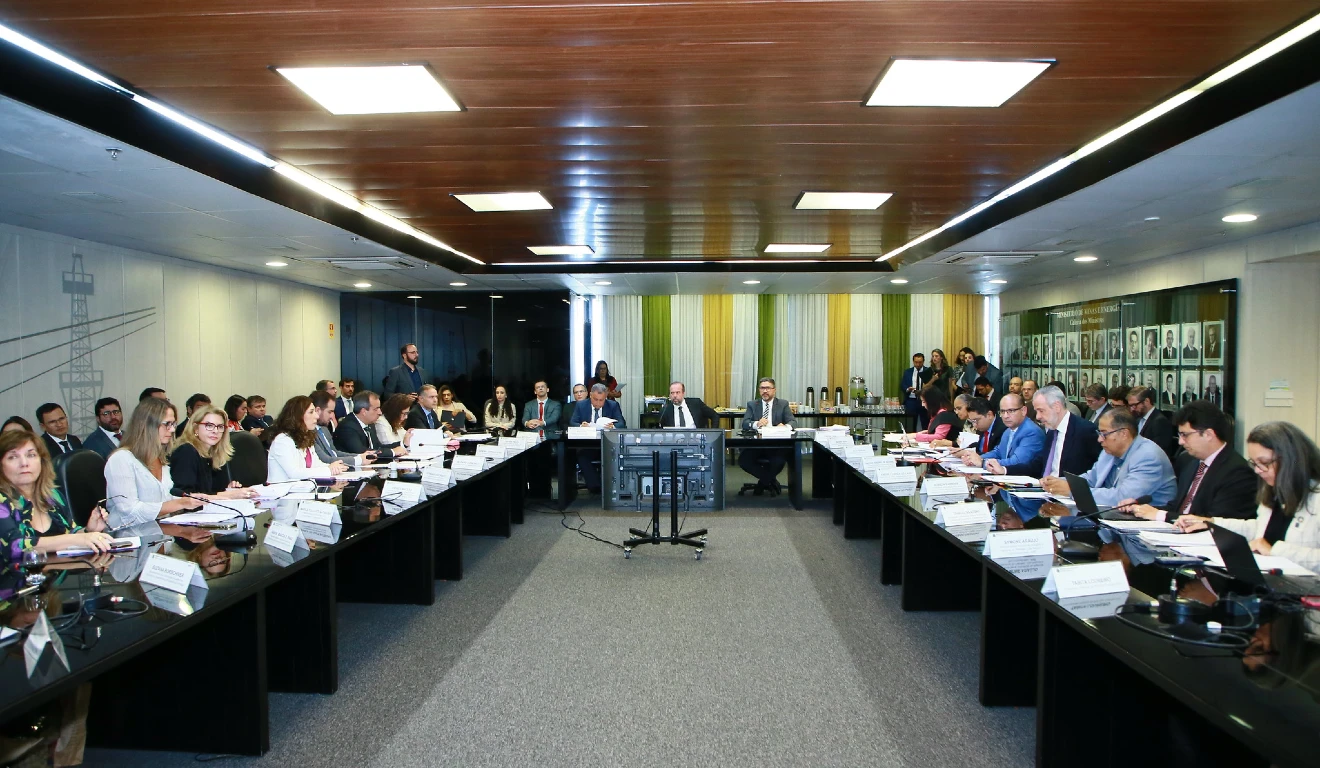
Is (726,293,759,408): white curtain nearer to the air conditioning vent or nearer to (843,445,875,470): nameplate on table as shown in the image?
the air conditioning vent

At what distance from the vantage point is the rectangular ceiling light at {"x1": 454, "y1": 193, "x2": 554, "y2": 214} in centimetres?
596

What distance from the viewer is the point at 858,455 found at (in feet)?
20.3

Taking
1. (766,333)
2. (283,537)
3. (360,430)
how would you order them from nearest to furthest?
1. (283,537)
2. (360,430)
3. (766,333)

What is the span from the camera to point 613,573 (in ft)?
18.5

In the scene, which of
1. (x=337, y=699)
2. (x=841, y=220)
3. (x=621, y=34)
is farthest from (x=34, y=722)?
(x=841, y=220)

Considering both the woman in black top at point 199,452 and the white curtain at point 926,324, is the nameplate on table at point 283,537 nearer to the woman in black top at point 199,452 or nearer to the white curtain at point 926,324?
the woman in black top at point 199,452

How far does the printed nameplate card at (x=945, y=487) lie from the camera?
4309 mm

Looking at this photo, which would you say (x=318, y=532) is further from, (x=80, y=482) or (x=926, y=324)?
(x=926, y=324)

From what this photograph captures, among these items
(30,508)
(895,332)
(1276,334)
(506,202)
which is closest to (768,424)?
(506,202)

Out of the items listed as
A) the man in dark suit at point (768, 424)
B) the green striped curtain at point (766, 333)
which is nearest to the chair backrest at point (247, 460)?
the man in dark suit at point (768, 424)

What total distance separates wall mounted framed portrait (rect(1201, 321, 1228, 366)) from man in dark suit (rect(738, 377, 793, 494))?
3.91m

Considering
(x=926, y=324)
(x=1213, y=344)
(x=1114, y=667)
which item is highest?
(x=926, y=324)

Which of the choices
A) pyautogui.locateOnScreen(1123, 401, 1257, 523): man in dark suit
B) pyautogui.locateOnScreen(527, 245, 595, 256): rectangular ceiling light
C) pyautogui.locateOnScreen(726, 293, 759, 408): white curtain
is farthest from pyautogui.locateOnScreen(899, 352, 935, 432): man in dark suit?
pyautogui.locateOnScreen(1123, 401, 1257, 523): man in dark suit

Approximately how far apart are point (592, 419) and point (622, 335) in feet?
15.7
